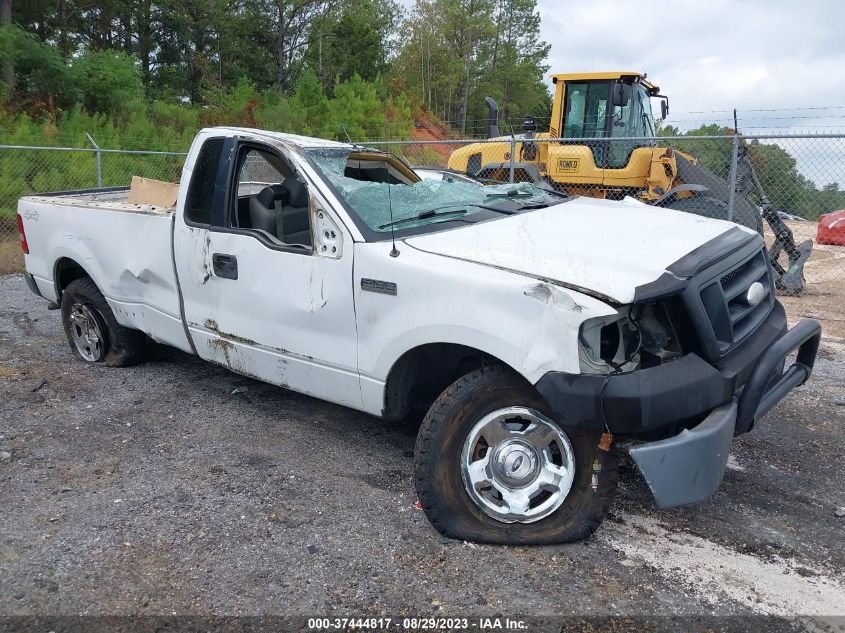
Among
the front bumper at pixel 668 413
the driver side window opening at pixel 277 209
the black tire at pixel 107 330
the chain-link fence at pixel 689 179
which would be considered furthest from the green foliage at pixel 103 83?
the front bumper at pixel 668 413

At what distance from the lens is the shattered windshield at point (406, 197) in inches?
142

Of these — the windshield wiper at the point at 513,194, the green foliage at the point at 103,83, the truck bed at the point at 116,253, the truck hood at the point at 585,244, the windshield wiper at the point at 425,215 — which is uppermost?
the green foliage at the point at 103,83

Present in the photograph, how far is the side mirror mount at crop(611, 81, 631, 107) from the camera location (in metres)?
9.54

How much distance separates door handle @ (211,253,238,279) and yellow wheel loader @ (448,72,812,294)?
5.87 meters

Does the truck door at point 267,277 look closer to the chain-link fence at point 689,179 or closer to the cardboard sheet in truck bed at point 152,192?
the cardboard sheet in truck bed at point 152,192

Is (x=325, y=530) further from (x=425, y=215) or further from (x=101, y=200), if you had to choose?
(x=101, y=200)

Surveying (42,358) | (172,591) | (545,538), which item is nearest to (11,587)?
(172,591)

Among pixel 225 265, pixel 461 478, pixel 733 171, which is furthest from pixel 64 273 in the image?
pixel 733 171

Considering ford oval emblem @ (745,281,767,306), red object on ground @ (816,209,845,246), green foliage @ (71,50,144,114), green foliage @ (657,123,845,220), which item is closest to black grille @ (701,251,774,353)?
ford oval emblem @ (745,281,767,306)

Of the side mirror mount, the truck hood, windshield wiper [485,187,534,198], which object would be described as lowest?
the truck hood

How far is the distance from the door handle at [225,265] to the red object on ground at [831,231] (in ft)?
48.5

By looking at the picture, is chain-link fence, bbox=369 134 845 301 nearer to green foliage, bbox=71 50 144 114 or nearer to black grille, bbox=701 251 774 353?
black grille, bbox=701 251 774 353

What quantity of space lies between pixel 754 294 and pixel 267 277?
98.2 inches

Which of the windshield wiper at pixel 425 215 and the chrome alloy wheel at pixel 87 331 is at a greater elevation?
the windshield wiper at pixel 425 215
